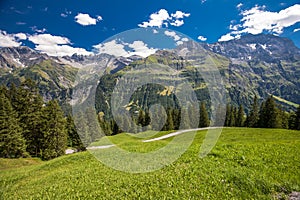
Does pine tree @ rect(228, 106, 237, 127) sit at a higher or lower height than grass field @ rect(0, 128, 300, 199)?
lower

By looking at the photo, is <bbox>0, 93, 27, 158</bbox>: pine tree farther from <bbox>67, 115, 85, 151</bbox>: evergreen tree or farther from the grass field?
the grass field

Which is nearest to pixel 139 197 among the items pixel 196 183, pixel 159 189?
pixel 159 189

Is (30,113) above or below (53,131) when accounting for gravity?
above

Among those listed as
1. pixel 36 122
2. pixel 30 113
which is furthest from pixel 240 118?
pixel 30 113

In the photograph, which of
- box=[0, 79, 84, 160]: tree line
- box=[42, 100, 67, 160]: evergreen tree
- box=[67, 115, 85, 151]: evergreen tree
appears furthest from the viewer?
box=[67, 115, 85, 151]: evergreen tree

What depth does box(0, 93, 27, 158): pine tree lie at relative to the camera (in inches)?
1630

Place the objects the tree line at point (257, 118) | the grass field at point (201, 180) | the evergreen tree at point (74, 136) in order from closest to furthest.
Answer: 1. the grass field at point (201, 180)
2. the evergreen tree at point (74, 136)
3. the tree line at point (257, 118)

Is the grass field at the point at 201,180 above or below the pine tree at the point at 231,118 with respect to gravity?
above

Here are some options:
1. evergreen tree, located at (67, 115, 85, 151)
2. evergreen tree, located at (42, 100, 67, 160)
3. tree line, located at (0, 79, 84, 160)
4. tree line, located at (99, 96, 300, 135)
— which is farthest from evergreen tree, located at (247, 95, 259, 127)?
evergreen tree, located at (42, 100, 67, 160)

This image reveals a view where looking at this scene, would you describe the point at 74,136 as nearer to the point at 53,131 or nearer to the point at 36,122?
the point at 53,131

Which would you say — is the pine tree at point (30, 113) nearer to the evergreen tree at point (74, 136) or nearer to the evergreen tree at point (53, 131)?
the evergreen tree at point (53, 131)

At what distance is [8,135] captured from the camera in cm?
4150

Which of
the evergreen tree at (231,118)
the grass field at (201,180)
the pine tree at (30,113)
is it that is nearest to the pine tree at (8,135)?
the pine tree at (30,113)

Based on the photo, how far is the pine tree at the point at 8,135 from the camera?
4141cm
